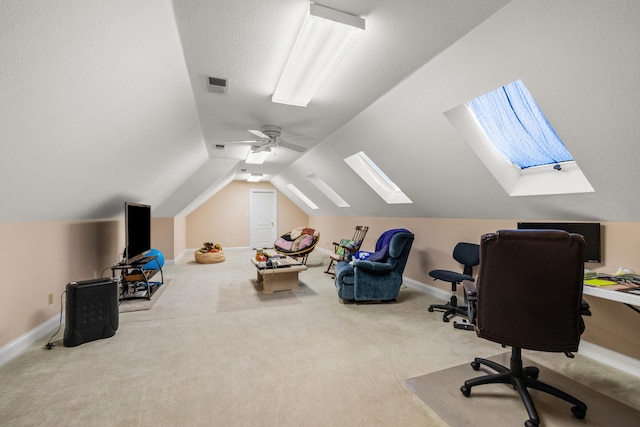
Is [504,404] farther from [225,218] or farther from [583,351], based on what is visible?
[225,218]

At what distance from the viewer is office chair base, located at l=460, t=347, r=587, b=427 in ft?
5.64

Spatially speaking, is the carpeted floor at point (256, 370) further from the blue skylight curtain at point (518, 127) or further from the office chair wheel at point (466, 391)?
the blue skylight curtain at point (518, 127)

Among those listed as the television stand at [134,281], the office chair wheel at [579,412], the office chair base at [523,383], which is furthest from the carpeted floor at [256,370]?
the television stand at [134,281]

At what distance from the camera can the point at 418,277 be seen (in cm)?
477

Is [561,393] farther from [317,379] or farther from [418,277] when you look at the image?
[418,277]

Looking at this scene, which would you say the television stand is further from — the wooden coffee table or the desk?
the desk

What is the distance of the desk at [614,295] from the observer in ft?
5.70

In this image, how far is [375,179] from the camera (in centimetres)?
511

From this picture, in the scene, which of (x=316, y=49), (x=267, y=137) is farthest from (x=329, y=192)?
(x=316, y=49)

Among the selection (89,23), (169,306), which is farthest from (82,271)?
(89,23)

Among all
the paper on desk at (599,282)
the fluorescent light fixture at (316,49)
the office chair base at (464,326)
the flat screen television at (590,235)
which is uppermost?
the fluorescent light fixture at (316,49)

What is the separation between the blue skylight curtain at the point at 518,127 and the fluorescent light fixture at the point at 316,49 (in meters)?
1.36

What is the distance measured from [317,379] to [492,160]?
2646 mm

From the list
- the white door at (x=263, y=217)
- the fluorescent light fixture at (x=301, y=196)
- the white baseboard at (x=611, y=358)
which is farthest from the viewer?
the white door at (x=263, y=217)
